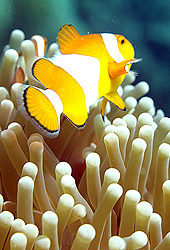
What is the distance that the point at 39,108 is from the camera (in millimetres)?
597

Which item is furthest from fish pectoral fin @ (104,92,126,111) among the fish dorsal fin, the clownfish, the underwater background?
the underwater background

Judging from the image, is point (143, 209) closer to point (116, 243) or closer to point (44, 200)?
point (116, 243)

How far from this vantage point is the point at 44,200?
0.67 metres

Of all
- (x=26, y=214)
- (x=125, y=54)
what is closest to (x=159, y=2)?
(x=125, y=54)

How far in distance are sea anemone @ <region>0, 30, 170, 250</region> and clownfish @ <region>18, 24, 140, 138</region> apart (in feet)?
0.31

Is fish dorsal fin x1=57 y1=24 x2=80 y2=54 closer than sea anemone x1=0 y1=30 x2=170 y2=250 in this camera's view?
No

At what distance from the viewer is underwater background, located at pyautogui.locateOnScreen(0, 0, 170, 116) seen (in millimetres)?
1191

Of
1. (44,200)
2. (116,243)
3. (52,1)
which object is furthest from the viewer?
(52,1)

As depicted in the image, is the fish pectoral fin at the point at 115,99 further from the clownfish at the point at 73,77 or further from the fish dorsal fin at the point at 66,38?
the fish dorsal fin at the point at 66,38

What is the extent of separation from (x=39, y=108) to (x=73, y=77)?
0.13 m

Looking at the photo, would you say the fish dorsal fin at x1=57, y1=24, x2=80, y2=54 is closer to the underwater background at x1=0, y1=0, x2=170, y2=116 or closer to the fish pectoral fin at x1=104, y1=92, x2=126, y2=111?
the fish pectoral fin at x1=104, y1=92, x2=126, y2=111

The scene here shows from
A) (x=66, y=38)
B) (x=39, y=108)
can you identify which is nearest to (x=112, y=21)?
(x=66, y=38)

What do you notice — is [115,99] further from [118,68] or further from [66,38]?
[66,38]

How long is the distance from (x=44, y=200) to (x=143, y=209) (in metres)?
0.24
